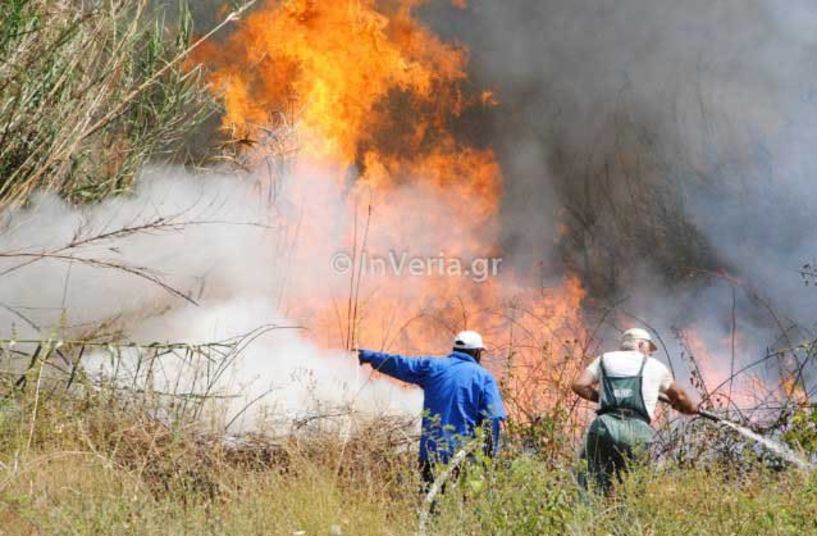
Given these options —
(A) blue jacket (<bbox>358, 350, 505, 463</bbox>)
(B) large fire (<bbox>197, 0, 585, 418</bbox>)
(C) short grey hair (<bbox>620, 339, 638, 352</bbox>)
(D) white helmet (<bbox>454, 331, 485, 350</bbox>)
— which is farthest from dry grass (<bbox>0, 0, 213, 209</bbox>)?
(B) large fire (<bbox>197, 0, 585, 418</bbox>)

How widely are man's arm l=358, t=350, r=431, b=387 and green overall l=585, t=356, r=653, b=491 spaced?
111cm

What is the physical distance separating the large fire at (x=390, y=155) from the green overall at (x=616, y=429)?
176 inches

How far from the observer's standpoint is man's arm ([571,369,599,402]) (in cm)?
671

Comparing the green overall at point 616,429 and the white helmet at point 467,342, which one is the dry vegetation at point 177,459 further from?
the white helmet at point 467,342

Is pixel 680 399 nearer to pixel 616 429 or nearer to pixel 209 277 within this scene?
pixel 616 429

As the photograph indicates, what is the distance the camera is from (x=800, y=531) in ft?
16.3

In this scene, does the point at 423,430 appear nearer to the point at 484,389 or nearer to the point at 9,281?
the point at 484,389

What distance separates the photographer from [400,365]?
7.01 meters

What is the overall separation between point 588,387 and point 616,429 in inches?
15.0

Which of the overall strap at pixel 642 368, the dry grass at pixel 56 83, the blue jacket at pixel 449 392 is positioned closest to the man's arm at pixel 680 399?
the overall strap at pixel 642 368

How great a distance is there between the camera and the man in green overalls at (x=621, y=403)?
642 cm

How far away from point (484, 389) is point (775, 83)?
6.81 meters

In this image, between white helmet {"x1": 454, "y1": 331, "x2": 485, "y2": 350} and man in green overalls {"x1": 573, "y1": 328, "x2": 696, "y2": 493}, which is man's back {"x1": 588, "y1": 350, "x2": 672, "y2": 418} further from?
white helmet {"x1": 454, "y1": 331, "x2": 485, "y2": 350}

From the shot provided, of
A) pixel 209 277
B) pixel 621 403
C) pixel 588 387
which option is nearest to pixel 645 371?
pixel 621 403
